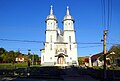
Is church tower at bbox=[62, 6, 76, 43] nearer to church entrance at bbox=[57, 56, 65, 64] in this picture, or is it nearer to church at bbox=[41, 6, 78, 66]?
church at bbox=[41, 6, 78, 66]

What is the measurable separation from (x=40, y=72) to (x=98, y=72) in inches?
354

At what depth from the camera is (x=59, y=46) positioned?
7338 centimetres

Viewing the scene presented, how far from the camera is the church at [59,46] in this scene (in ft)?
233

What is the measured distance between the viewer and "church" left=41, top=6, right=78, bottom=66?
71.1 metres

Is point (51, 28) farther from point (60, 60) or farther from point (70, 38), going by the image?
point (60, 60)

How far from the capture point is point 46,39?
241ft

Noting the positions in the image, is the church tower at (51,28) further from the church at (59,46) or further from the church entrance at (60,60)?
the church entrance at (60,60)

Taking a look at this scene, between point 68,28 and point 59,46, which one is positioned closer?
point 59,46

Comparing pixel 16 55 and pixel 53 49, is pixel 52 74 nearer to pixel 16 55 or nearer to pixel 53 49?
pixel 53 49

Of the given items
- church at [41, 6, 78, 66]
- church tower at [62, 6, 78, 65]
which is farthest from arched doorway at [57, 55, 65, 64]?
church tower at [62, 6, 78, 65]

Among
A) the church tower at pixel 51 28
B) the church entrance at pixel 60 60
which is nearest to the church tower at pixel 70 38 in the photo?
the church entrance at pixel 60 60

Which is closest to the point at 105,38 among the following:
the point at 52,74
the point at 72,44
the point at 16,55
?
the point at 52,74

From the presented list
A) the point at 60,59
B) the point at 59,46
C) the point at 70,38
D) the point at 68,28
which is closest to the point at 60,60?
the point at 60,59

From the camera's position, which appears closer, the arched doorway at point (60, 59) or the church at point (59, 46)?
the church at point (59, 46)
